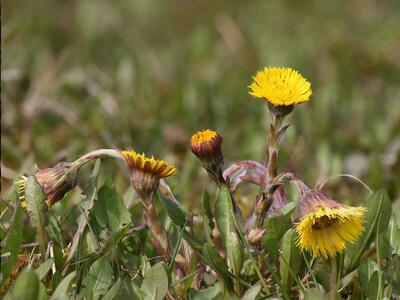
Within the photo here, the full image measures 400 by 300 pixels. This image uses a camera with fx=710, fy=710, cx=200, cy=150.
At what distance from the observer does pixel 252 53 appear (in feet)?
16.6

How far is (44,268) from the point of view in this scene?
64.7 inches

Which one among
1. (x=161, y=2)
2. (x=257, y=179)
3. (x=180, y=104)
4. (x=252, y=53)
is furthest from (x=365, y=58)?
(x=257, y=179)

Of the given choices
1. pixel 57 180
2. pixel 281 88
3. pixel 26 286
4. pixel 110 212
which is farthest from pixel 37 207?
pixel 281 88

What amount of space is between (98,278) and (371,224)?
75 cm

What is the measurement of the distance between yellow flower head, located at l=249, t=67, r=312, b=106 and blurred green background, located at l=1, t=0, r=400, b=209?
2.28ft

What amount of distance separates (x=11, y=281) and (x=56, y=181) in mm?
285

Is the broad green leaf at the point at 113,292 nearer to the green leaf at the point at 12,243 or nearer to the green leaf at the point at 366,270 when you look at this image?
the green leaf at the point at 12,243

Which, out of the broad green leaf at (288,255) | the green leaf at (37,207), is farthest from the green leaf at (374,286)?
the green leaf at (37,207)

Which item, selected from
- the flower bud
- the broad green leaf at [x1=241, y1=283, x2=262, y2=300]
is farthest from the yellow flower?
the broad green leaf at [x1=241, y1=283, x2=262, y2=300]

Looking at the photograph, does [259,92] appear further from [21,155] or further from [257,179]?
[21,155]

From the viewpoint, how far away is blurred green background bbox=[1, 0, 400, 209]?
125 inches

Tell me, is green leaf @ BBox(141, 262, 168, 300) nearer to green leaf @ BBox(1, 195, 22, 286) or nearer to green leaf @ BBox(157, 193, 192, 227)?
green leaf @ BBox(157, 193, 192, 227)

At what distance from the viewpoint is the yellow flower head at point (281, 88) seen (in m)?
1.72

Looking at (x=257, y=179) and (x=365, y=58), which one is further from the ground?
(x=365, y=58)
